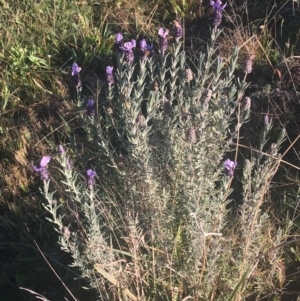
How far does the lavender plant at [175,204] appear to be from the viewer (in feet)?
8.09

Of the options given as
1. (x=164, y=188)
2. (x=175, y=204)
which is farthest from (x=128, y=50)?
(x=175, y=204)

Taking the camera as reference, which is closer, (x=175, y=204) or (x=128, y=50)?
(x=128, y=50)

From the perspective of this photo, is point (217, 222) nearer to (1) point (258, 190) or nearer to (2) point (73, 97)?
(1) point (258, 190)

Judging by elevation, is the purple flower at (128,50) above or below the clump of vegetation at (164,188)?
above

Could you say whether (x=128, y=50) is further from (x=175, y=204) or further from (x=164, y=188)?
(x=175, y=204)

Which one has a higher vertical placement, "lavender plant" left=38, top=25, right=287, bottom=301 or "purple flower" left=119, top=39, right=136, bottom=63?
"purple flower" left=119, top=39, right=136, bottom=63

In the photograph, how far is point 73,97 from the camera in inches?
161

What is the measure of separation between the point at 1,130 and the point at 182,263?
1.84m

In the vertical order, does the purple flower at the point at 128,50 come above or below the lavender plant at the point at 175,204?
above

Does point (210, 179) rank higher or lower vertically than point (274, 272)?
higher

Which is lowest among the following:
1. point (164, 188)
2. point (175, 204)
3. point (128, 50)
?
point (175, 204)

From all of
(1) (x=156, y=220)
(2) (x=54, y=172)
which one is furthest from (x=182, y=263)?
(2) (x=54, y=172)

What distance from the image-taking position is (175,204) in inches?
108

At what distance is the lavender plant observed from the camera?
2467mm
